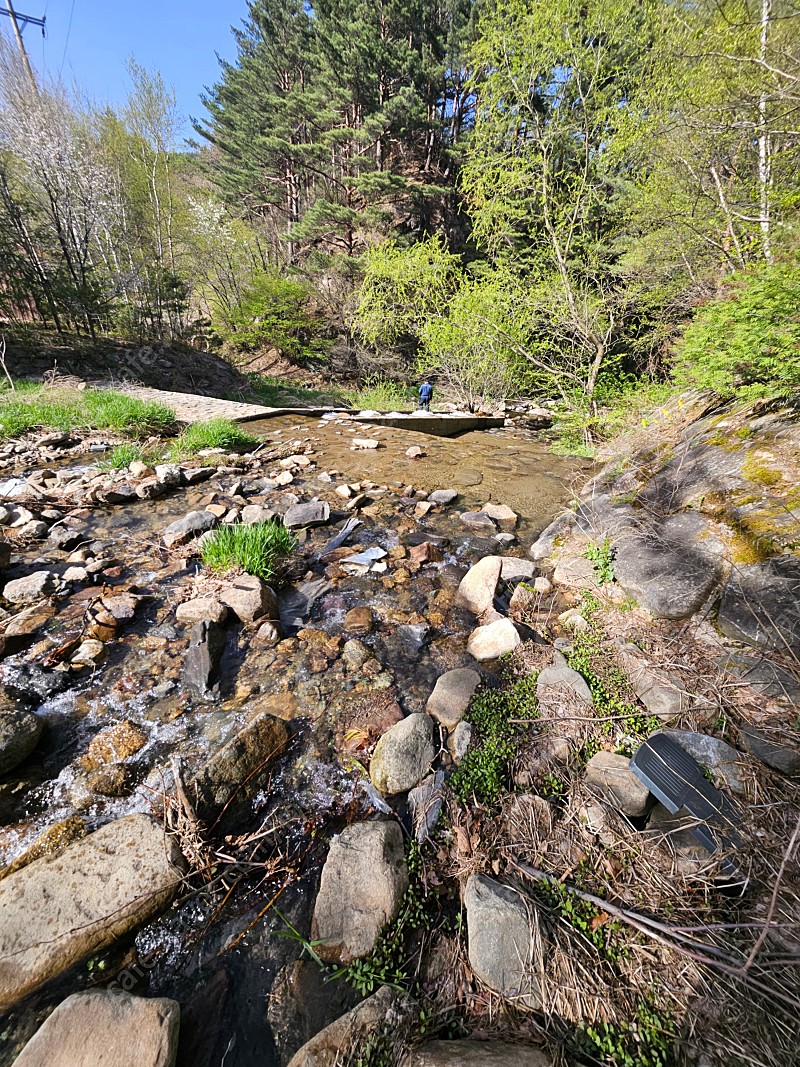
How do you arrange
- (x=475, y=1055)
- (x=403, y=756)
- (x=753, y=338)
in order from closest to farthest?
(x=475, y=1055), (x=403, y=756), (x=753, y=338)

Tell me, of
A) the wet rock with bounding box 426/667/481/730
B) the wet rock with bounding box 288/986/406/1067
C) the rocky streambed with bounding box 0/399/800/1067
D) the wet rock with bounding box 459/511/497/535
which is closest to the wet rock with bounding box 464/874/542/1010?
the rocky streambed with bounding box 0/399/800/1067

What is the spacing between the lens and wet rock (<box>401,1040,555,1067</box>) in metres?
1.07

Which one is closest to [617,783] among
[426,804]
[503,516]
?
[426,804]

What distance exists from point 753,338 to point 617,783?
3.84m

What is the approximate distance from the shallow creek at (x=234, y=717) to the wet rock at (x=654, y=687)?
3.20ft

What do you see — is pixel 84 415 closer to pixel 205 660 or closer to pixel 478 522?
pixel 205 660

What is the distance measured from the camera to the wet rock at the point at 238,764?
69.4 inches

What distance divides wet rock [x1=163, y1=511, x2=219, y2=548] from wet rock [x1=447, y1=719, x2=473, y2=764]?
3.21m

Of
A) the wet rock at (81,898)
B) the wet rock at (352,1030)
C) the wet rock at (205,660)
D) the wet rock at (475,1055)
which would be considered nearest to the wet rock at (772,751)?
the wet rock at (475,1055)

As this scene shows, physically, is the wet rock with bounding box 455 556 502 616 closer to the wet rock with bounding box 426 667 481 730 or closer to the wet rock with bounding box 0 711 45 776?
the wet rock with bounding box 426 667 481 730

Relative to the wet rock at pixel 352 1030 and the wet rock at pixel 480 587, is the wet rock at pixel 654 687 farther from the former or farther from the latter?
the wet rock at pixel 352 1030

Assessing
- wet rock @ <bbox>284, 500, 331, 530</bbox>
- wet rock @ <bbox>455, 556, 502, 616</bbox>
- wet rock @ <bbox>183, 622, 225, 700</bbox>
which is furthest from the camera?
wet rock @ <bbox>284, 500, 331, 530</bbox>

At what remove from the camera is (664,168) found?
7.16m

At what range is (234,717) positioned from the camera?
2.26 m
